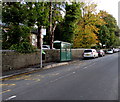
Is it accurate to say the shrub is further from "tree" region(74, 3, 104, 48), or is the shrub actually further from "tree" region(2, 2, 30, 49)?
"tree" region(74, 3, 104, 48)

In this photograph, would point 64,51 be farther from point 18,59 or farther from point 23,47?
point 18,59

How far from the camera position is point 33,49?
1652 centimetres

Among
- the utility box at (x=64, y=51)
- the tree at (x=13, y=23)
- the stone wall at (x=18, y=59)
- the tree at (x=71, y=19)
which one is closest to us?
the stone wall at (x=18, y=59)

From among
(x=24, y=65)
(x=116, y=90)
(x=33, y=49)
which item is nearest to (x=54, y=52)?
(x=33, y=49)

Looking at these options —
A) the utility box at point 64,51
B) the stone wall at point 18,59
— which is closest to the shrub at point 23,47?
the stone wall at point 18,59

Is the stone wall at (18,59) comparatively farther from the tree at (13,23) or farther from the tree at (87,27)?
the tree at (87,27)

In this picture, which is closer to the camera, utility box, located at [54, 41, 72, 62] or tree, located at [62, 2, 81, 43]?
utility box, located at [54, 41, 72, 62]

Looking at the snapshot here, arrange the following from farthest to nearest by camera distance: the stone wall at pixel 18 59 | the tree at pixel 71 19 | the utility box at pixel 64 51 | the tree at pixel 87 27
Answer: the tree at pixel 87 27
the tree at pixel 71 19
the utility box at pixel 64 51
the stone wall at pixel 18 59

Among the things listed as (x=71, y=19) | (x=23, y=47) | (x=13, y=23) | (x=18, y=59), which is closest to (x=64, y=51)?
(x=23, y=47)

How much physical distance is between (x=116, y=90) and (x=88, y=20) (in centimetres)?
2934

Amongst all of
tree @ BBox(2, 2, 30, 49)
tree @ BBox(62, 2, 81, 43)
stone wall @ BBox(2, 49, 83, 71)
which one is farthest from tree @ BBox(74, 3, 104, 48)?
tree @ BBox(2, 2, 30, 49)

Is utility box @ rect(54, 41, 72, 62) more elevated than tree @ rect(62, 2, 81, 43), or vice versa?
tree @ rect(62, 2, 81, 43)

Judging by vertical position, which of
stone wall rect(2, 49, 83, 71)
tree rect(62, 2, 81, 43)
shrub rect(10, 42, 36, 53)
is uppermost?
tree rect(62, 2, 81, 43)

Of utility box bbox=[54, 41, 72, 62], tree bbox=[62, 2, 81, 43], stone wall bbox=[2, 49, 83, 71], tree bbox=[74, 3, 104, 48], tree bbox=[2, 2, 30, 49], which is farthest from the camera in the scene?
tree bbox=[74, 3, 104, 48]
